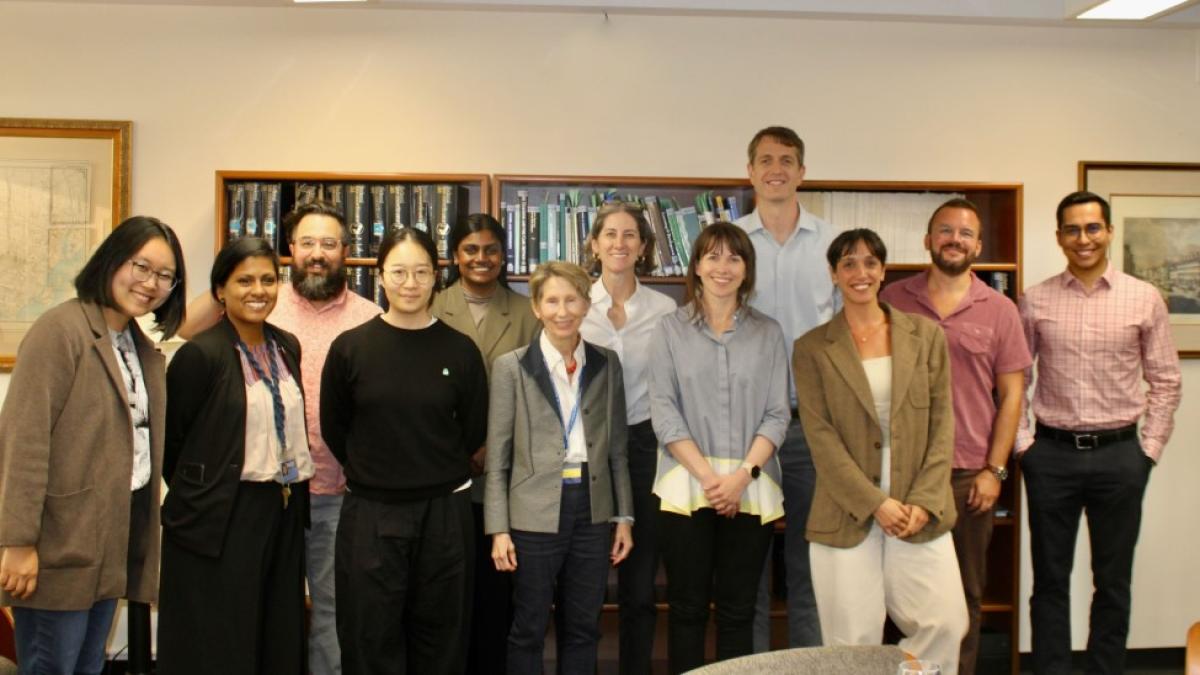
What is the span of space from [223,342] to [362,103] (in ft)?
6.29

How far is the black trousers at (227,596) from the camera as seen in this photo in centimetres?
257

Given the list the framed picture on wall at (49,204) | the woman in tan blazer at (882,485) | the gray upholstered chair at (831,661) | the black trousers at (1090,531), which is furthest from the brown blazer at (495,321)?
the black trousers at (1090,531)

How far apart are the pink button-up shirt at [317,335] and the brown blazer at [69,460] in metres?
0.77

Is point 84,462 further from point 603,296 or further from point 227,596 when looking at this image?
point 603,296

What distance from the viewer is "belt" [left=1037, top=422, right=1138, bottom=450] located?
349cm

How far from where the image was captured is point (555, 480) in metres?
2.87

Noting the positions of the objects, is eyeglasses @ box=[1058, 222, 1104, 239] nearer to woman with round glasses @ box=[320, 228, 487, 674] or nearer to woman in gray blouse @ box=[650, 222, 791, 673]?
woman in gray blouse @ box=[650, 222, 791, 673]

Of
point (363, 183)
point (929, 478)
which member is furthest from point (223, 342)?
point (929, 478)

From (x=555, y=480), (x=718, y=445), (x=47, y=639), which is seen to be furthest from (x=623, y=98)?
(x=47, y=639)

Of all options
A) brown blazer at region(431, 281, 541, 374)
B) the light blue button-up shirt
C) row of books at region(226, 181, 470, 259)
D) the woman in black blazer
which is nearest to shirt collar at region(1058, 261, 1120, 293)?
the light blue button-up shirt

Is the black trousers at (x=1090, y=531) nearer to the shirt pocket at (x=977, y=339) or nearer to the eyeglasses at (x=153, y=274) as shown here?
the shirt pocket at (x=977, y=339)

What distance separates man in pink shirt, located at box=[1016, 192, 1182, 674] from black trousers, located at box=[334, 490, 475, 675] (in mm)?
2235

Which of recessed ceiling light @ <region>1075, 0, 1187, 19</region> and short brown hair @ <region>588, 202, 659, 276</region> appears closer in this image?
short brown hair @ <region>588, 202, 659, 276</region>

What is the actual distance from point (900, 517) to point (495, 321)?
1520 millimetres
